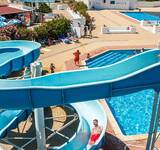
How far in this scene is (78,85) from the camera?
323 inches

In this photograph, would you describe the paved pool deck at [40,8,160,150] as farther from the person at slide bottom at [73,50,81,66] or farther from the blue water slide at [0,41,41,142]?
the blue water slide at [0,41,41,142]

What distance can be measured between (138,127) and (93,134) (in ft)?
12.2

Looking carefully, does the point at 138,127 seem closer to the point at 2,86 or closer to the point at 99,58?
the point at 2,86

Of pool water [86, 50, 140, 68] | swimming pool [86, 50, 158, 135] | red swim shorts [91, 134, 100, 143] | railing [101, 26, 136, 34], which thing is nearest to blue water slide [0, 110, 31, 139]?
red swim shorts [91, 134, 100, 143]

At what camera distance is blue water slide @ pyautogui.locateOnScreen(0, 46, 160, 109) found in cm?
805


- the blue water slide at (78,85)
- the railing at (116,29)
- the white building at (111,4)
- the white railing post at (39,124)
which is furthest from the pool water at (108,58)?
the white building at (111,4)

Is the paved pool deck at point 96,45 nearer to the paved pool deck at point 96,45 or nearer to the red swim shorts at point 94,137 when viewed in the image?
the paved pool deck at point 96,45

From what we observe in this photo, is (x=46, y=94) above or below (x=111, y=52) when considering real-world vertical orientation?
above

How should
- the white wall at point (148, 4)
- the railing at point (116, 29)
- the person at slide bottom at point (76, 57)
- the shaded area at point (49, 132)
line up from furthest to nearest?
the white wall at point (148, 4) → the railing at point (116, 29) → the person at slide bottom at point (76, 57) → the shaded area at point (49, 132)

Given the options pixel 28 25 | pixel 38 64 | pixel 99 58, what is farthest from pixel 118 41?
pixel 38 64

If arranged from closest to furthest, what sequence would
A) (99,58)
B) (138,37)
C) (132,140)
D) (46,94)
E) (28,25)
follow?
1. (46,94)
2. (132,140)
3. (99,58)
4. (138,37)
5. (28,25)

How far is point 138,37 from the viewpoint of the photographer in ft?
89.5

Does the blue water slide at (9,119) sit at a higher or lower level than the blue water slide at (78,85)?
lower

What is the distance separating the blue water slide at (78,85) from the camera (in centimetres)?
805
